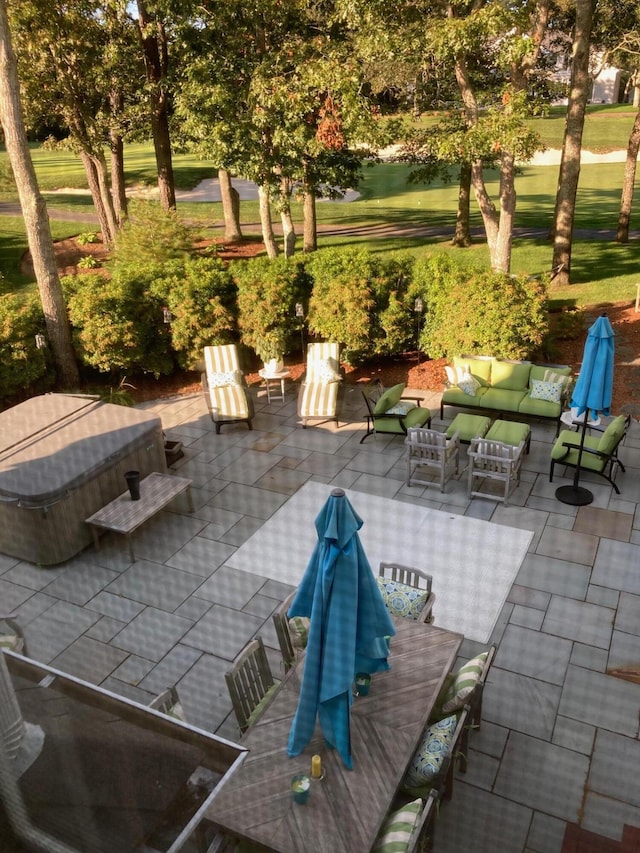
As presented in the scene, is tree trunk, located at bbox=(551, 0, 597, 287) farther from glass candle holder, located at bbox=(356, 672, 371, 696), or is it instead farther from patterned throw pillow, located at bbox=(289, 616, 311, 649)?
glass candle holder, located at bbox=(356, 672, 371, 696)

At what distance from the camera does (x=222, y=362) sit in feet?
30.7

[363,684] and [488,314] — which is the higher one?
[488,314]

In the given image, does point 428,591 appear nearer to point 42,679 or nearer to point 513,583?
point 513,583

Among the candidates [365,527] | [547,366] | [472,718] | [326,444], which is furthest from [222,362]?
[472,718]

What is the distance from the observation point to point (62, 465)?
6.38 m

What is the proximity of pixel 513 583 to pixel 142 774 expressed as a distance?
13.2ft

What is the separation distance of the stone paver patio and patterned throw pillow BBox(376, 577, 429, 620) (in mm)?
659

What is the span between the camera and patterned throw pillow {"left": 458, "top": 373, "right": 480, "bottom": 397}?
27.5 ft

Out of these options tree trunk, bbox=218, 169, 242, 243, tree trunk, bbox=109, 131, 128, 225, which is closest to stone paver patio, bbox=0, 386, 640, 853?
tree trunk, bbox=109, 131, 128, 225

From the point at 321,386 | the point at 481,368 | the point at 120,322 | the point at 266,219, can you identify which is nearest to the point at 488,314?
the point at 481,368

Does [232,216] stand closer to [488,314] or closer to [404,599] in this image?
[488,314]

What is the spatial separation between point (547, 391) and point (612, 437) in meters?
1.48

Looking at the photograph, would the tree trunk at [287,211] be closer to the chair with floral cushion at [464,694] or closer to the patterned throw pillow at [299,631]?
the patterned throw pillow at [299,631]

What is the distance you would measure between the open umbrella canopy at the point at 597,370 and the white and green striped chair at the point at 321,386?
3.31 metres
